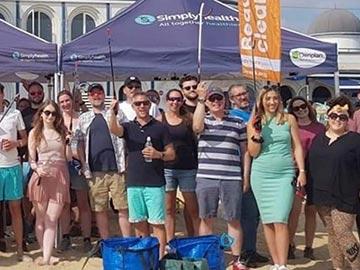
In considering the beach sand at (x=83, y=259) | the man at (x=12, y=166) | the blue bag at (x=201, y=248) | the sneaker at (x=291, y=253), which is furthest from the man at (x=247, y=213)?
the man at (x=12, y=166)

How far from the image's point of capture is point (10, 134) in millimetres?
6289

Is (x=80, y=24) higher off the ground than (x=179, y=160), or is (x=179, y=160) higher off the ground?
(x=80, y=24)

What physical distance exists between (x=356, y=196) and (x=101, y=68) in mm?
3200

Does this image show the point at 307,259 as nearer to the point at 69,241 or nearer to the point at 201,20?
the point at 69,241

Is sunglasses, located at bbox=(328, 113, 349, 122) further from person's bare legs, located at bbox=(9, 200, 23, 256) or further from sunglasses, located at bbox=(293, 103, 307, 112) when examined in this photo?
person's bare legs, located at bbox=(9, 200, 23, 256)

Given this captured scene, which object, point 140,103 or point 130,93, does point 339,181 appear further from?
point 130,93

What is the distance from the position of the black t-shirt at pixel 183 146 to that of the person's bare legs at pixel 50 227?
113 centimetres

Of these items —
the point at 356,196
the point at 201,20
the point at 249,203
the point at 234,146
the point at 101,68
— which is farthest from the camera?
the point at 201,20

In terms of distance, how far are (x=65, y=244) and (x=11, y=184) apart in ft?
3.39

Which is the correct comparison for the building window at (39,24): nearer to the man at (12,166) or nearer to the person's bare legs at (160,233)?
the man at (12,166)

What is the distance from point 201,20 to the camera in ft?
25.5

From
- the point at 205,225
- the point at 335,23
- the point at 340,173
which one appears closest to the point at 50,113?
the point at 205,225

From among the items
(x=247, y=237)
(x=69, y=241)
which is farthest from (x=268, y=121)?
(x=69, y=241)

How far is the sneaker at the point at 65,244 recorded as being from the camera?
6950 millimetres
